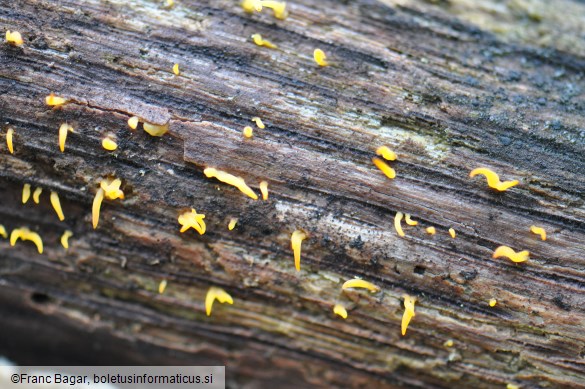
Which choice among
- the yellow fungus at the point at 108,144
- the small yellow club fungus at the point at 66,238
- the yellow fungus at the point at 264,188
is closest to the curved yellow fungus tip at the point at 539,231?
the yellow fungus at the point at 264,188

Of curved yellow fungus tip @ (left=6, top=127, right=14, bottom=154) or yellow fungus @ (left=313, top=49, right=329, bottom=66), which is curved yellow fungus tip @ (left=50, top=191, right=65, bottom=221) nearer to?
curved yellow fungus tip @ (left=6, top=127, right=14, bottom=154)

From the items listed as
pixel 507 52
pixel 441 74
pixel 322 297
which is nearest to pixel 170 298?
pixel 322 297

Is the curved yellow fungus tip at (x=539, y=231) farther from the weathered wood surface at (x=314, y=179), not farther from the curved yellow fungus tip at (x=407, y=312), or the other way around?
the curved yellow fungus tip at (x=407, y=312)

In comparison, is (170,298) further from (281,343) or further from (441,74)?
(441,74)

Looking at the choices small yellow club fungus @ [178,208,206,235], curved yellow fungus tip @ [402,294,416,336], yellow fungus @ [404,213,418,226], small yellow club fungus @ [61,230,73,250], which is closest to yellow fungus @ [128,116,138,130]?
small yellow club fungus @ [178,208,206,235]

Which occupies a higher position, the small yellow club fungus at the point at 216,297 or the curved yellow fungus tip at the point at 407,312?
the curved yellow fungus tip at the point at 407,312
